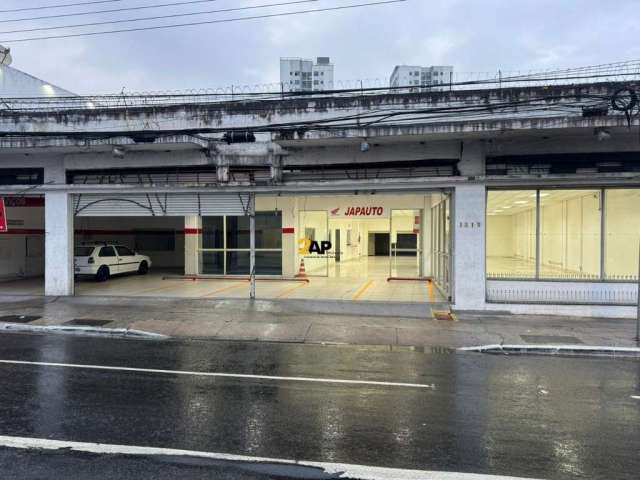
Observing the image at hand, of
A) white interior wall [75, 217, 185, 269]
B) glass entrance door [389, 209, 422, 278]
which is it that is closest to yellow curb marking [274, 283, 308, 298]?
glass entrance door [389, 209, 422, 278]

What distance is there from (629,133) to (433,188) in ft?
15.8

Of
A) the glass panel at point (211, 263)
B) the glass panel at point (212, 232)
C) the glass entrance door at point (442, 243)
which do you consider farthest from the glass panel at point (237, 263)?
the glass entrance door at point (442, 243)

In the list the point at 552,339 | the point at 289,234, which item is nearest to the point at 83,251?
the point at 289,234

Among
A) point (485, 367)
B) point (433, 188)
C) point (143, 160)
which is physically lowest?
point (485, 367)

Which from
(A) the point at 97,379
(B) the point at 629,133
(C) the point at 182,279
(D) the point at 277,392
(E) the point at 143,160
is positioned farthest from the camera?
(C) the point at 182,279

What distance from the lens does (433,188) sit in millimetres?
13680

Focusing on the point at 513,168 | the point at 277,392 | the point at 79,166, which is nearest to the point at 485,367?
the point at 277,392

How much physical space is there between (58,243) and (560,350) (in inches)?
550

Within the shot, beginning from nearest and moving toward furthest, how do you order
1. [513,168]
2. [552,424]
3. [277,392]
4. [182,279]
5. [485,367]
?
[552,424], [277,392], [485,367], [513,168], [182,279]

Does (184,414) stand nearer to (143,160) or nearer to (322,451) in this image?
(322,451)

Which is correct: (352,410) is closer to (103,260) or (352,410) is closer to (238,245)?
(238,245)

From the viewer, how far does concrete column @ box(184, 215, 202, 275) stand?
21.9m

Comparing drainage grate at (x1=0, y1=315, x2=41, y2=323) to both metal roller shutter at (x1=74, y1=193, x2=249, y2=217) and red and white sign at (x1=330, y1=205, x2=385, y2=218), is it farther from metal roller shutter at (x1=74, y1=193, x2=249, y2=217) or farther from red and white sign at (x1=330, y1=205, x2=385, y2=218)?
red and white sign at (x1=330, y1=205, x2=385, y2=218)

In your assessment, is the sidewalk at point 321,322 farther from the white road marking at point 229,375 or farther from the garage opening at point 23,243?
the garage opening at point 23,243
